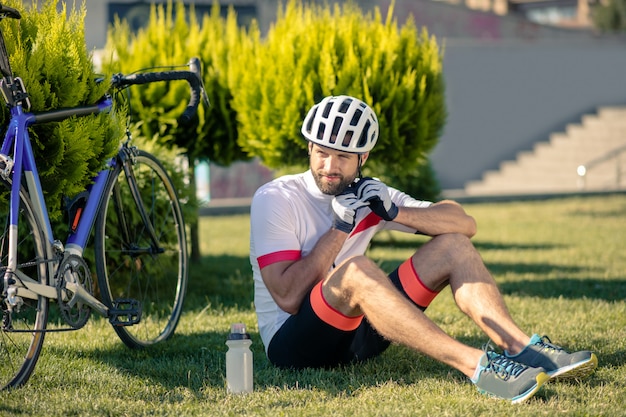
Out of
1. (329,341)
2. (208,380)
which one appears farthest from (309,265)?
(208,380)

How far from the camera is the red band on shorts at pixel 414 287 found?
5.18m

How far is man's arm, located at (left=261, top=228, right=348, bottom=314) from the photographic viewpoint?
196 inches

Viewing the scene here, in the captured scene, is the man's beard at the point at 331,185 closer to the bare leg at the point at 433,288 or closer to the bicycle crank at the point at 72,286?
the bare leg at the point at 433,288

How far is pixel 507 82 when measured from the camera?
25578 mm

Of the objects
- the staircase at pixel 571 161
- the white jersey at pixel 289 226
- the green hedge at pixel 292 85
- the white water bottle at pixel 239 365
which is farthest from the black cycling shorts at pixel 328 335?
the staircase at pixel 571 161

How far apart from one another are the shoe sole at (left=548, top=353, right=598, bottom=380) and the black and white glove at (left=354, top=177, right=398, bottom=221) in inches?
41.9

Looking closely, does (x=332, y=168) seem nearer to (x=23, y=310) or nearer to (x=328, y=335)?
(x=328, y=335)

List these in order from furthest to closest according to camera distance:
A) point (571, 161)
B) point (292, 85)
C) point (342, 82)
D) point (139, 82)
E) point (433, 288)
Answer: point (571, 161)
point (292, 85)
point (342, 82)
point (139, 82)
point (433, 288)

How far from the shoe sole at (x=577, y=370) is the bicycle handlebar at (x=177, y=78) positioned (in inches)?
89.7

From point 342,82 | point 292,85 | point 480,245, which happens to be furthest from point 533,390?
point 480,245

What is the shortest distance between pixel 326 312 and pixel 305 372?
1.64ft

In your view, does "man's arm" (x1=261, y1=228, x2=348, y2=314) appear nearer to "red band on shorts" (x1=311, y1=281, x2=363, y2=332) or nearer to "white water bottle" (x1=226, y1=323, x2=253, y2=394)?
"red band on shorts" (x1=311, y1=281, x2=363, y2=332)

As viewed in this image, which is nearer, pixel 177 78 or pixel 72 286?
pixel 72 286

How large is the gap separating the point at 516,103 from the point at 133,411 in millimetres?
22356
